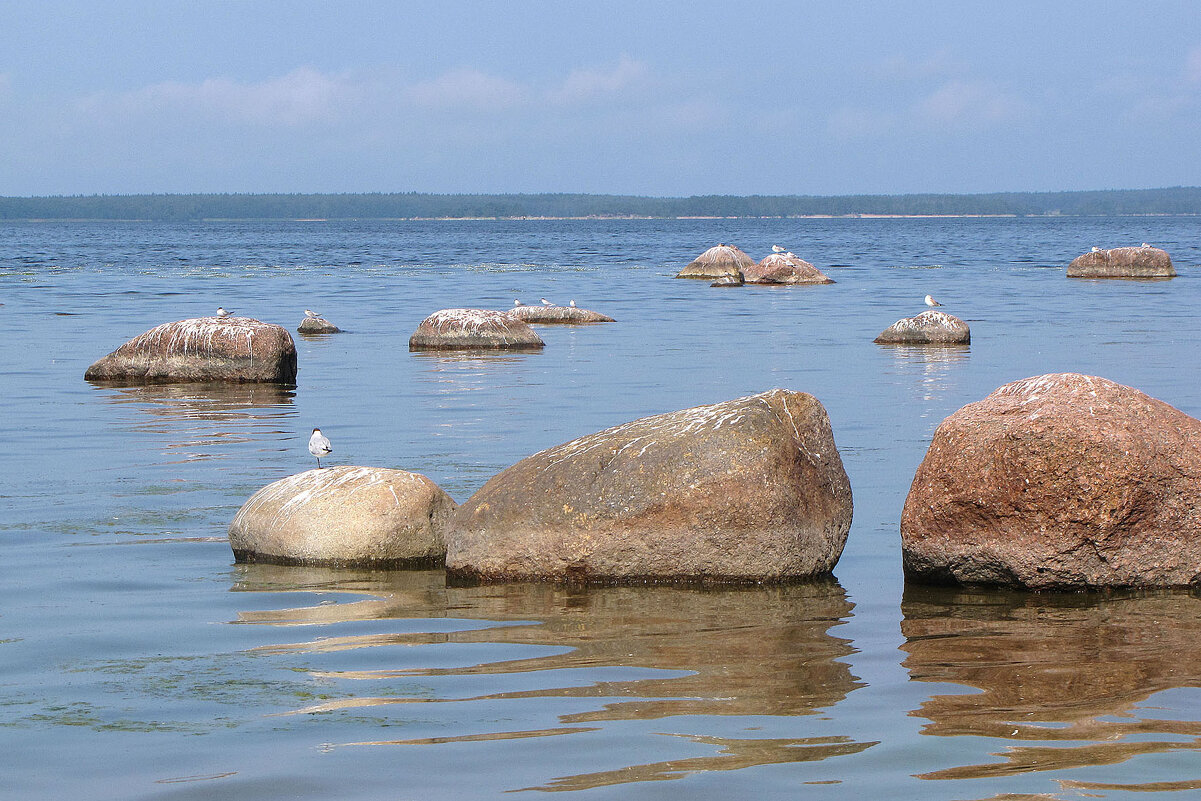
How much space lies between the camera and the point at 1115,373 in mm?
18703

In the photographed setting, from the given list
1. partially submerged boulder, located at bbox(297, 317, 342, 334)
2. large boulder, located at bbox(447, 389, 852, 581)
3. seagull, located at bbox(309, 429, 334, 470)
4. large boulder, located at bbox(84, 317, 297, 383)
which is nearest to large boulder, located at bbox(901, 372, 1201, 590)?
large boulder, located at bbox(447, 389, 852, 581)

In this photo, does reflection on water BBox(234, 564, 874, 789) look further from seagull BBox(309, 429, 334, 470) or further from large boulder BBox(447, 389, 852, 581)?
seagull BBox(309, 429, 334, 470)

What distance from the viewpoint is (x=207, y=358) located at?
63.6 feet

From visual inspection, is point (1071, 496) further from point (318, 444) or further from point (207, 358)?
point (207, 358)

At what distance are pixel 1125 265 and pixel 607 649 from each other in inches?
1745

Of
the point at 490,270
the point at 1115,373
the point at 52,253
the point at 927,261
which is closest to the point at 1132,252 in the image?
the point at 927,261

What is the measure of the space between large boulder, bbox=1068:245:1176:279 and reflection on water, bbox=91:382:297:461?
35587 millimetres

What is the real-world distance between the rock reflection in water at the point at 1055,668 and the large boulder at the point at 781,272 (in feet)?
127

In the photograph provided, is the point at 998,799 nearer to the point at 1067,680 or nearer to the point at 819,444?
the point at 1067,680

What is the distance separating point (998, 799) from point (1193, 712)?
1.44 metres

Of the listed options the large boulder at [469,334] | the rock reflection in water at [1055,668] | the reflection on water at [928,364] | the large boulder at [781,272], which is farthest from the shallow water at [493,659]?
the large boulder at [781,272]

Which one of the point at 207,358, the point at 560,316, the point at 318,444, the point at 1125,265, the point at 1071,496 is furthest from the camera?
the point at 1125,265

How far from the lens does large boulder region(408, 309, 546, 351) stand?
2458 centimetres

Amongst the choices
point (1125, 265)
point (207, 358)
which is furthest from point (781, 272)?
point (207, 358)
